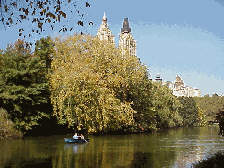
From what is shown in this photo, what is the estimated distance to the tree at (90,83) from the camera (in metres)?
31.0

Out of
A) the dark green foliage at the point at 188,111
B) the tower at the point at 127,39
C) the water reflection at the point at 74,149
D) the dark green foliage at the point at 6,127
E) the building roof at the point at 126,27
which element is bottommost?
the water reflection at the point at 74,149

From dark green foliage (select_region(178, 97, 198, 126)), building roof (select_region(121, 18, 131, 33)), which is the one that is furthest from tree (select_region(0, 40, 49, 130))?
building roof (select_region(121, 18, 131, 33))

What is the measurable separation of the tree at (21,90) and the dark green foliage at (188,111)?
4648 centimetres

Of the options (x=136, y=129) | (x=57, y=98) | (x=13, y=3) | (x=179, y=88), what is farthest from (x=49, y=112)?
(x=179, y=88)

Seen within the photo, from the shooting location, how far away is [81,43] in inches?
1368

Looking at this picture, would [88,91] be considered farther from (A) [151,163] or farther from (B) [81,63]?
(A) [151,163]

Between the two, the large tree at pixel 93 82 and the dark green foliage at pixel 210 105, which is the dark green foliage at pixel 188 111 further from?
the large tree at pixel 93 82

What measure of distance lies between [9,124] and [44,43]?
13644 mm

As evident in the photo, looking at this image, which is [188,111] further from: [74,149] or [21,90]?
[74,149]

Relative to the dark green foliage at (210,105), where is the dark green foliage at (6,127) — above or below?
below

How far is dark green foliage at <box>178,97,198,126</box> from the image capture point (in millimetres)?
73375

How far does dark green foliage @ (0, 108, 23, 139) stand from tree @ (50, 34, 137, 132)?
Result: 4.61m

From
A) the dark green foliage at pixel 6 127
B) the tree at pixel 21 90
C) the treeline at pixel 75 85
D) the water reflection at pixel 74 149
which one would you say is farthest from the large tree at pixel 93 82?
the water reflection at pixel 74 149

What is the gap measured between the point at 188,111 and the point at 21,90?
5043 cm
